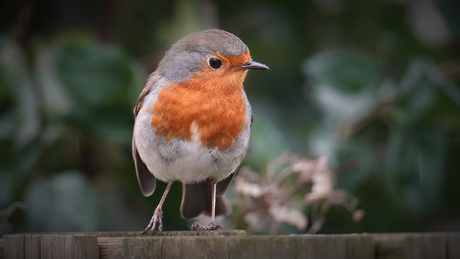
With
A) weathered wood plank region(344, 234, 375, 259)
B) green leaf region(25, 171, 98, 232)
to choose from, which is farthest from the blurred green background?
weathered wood plank region(344, 234, 375, 259)

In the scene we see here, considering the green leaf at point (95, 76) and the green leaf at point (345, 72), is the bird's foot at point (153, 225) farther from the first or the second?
the green leaf at point (345, 72)

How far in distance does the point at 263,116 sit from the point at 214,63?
1.24m

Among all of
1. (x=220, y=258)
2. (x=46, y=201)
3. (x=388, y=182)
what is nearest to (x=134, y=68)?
(x=46, y=201)

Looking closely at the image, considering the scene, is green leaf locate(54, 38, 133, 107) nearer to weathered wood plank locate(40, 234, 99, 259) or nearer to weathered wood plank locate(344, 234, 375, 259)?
weathered wood plank locate(40, 234, 99, 259)

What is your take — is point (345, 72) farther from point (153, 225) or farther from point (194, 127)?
point (153, 225)

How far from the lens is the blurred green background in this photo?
3.80 m

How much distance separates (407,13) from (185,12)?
1.81 m

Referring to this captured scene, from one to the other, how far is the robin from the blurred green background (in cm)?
76

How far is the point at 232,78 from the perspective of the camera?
2.90 meters

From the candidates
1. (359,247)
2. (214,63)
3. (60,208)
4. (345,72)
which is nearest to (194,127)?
(214,63)

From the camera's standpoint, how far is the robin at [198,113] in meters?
2.81

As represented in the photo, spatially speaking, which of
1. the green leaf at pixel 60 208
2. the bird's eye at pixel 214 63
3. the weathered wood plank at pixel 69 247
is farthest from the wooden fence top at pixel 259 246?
the green leaf at pixel 60 208

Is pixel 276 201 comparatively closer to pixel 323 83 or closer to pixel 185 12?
pixel 323 83

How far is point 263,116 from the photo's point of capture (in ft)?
13.5
